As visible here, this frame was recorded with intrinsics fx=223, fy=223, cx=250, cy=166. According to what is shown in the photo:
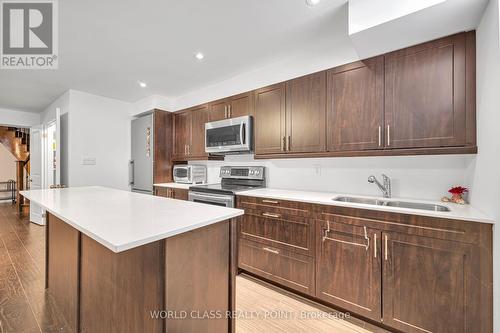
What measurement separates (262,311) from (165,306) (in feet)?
4.07

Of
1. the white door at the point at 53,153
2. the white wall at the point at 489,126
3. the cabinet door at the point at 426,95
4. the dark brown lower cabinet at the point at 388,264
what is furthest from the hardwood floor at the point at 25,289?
the cabinet door at the point at 426,95

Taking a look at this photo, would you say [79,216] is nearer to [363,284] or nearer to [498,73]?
[363,284]

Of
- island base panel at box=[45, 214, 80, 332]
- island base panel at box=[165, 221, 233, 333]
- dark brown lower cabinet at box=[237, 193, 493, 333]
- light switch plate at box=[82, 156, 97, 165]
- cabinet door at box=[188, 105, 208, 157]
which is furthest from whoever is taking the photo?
light switch plate at box=[82, 156, 97, 165]

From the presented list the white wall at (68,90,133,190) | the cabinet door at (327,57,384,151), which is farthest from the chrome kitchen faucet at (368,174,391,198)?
A: the white wall at (68,90,133,190)

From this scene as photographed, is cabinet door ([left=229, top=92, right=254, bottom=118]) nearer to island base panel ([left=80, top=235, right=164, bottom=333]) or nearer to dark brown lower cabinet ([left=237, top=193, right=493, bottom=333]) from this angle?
dark brown lower cabinet ([left=237, top=193, right=493, bottom=333])

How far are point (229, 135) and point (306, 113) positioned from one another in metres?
1.08

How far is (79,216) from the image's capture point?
4.07ft

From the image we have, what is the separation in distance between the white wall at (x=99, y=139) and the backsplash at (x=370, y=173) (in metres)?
2.88

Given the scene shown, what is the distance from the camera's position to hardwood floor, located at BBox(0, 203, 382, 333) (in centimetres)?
171

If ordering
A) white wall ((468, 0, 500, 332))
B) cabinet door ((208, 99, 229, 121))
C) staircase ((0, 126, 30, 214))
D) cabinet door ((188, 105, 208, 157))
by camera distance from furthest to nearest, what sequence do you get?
1. staircase ((0, 126, 30, 214))
2. cabinet door ((188, 105, 208, 157))
3. cabinet door ((208, 99, 229, 121))
4. white wall ((468, 0, 500, 332))

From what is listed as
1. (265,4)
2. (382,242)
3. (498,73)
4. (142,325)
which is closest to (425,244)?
(382,242)

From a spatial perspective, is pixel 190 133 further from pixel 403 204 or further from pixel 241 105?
pixel 403 204

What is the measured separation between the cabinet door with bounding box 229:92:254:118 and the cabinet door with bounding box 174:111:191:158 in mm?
1009

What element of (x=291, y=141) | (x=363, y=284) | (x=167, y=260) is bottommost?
(x=363, y=284)
